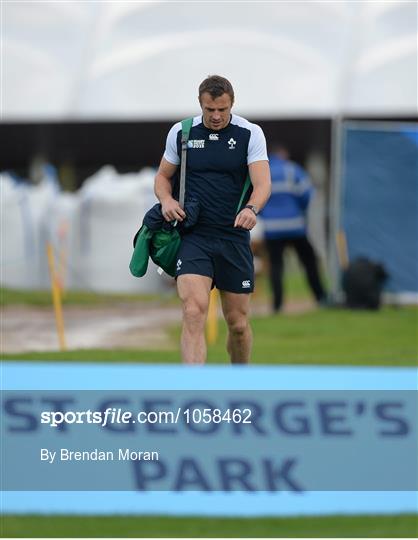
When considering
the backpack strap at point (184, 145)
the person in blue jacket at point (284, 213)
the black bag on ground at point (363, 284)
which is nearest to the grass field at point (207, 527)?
the backpack strap at point (184, 145)

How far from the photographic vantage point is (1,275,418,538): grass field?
6227mm

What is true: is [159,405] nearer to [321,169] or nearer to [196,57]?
Result: [196,57]

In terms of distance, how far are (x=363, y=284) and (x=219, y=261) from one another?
957 centimetres

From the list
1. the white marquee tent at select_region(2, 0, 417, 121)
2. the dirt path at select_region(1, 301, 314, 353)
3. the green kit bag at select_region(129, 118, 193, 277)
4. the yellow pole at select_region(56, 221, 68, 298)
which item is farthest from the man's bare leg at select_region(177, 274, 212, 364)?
the white marquee tent at select_region(2, 0, 417, 121)

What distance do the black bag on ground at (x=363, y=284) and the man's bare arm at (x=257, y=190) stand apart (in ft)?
32.1

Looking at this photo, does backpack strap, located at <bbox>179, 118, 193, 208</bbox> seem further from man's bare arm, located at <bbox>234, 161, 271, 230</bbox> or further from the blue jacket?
the blue jacket

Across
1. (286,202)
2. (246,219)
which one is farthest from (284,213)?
(246,219)

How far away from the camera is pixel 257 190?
791 centimetres

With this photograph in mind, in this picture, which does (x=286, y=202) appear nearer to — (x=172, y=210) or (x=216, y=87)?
(x=172, y=210)

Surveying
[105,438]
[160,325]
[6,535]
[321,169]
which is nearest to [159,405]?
[105,438]

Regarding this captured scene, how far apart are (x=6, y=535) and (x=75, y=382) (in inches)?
28.0

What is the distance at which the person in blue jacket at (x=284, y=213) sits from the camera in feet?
54.5

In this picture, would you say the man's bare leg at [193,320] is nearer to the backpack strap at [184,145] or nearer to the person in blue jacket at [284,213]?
the backpack strap at [184,145]

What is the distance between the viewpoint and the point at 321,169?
31453 millimetres
